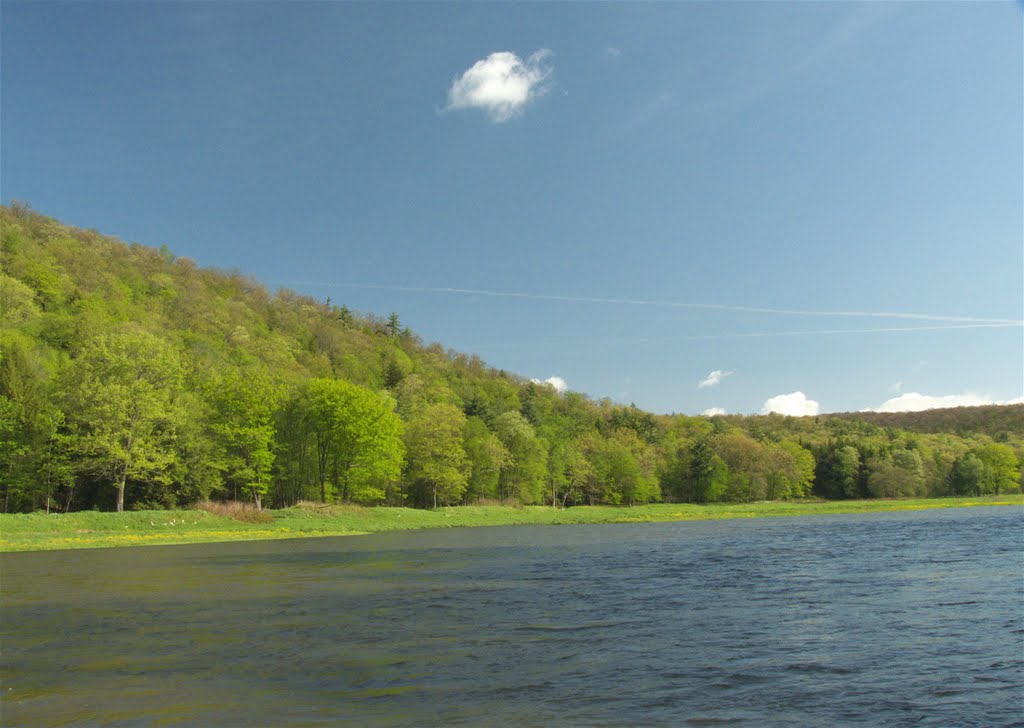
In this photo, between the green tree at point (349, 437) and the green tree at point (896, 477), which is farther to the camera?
the green tree at point (896, 477)

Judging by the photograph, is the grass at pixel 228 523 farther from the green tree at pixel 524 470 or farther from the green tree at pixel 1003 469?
the green tree at pixel 1003 469

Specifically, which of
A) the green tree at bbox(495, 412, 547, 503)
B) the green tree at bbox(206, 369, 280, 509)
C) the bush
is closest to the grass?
the bush

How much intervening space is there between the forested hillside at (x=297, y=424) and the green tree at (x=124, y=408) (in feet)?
0.54

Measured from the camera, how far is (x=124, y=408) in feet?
184

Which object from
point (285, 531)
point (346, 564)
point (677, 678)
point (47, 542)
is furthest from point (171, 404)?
point (677, 678)

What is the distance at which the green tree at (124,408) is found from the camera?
55.3 meters

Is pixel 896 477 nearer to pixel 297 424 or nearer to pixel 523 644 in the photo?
pixel 297 424

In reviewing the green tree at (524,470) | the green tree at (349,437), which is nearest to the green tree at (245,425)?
the green tree at (349,437)

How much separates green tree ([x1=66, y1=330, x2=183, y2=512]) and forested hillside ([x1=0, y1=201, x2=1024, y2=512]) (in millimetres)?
164

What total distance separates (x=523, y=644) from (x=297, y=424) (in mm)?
70305

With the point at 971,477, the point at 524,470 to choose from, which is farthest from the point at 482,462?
the point at 971,477

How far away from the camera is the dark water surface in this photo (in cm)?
964

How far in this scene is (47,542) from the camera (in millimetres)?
39562

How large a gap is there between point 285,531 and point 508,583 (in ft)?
117
